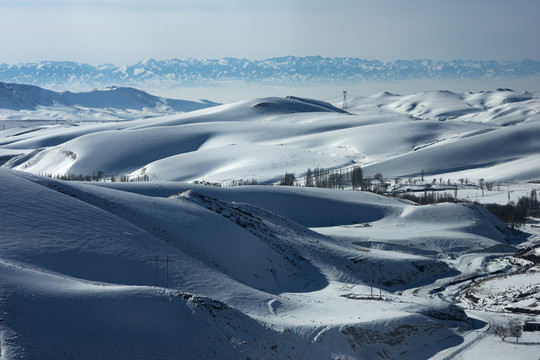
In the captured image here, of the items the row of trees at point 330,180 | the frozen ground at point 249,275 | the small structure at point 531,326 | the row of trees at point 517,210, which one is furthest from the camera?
the row of trees at point 330,180

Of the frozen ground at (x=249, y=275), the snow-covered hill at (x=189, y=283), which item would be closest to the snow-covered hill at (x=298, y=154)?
the frozen ground at (x=249, y=275)

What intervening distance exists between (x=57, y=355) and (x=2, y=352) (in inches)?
88.4

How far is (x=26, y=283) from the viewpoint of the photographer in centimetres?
3241

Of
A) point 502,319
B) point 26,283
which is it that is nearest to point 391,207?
point 502,319

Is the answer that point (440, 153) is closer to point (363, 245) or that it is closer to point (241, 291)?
point (363, 245)

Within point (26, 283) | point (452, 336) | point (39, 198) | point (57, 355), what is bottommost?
point (452, 336)

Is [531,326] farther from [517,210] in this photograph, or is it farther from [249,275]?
[517,210]

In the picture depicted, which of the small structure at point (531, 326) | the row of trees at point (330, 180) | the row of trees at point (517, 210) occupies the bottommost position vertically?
the small structure at point (531, 326)

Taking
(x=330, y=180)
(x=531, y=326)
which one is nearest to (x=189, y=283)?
Answer: (x=531, y=326)

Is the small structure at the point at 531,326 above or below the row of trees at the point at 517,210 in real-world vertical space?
below

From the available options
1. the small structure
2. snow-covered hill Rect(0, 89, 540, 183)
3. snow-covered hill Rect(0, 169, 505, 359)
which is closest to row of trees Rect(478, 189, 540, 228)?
snow-covered hill Rect(0, 89, 540, 183)

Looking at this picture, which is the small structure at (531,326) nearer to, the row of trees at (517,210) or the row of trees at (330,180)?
the row of trees at (517,210)

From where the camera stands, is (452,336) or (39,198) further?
(39,198)

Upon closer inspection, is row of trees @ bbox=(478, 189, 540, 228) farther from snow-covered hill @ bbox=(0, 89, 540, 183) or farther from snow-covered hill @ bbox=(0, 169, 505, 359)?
snow-covered hill @ bbox=(0, 169, 505, 359)
